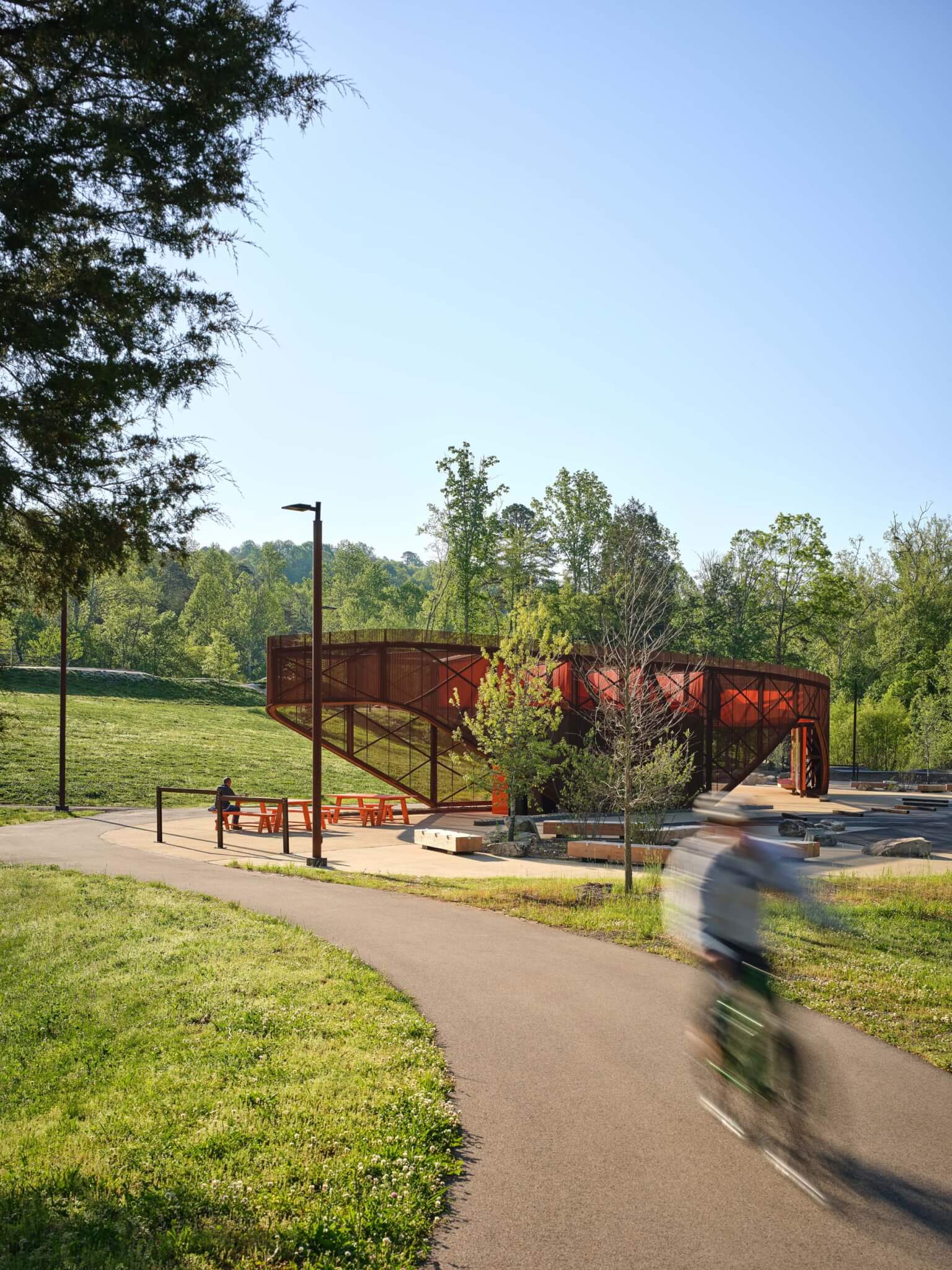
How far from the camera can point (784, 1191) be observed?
16.7ft

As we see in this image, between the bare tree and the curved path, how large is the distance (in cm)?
543

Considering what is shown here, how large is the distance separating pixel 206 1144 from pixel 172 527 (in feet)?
15.5

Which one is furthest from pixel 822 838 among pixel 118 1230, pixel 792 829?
pixel 118 1230

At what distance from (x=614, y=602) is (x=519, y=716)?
122 feet

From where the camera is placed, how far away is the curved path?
4.55m

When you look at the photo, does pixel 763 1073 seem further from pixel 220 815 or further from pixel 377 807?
pixel 377 807

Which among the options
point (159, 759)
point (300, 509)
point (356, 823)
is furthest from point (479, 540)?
point (300, 509)

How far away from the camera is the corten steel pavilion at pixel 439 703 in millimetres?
28500

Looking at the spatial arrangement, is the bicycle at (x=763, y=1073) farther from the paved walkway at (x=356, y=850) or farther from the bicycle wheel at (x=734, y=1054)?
the paved walkway at (x=356, y=850)

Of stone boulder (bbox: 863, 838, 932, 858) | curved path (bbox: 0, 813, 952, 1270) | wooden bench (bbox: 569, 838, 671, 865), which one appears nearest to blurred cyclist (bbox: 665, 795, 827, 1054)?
curved path (bbox: 0, 813, 952, 1270)

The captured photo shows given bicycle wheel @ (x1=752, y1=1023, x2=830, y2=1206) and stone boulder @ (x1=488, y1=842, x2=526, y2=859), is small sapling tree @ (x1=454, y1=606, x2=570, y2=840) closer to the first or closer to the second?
stone boulder @ (x1=488, y1=842, x2=526, y2=859)

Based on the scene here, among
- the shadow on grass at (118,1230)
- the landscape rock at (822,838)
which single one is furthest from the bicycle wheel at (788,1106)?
the landscape rock at (822,838)

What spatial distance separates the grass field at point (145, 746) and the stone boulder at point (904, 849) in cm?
2024

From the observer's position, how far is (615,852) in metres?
19.5
